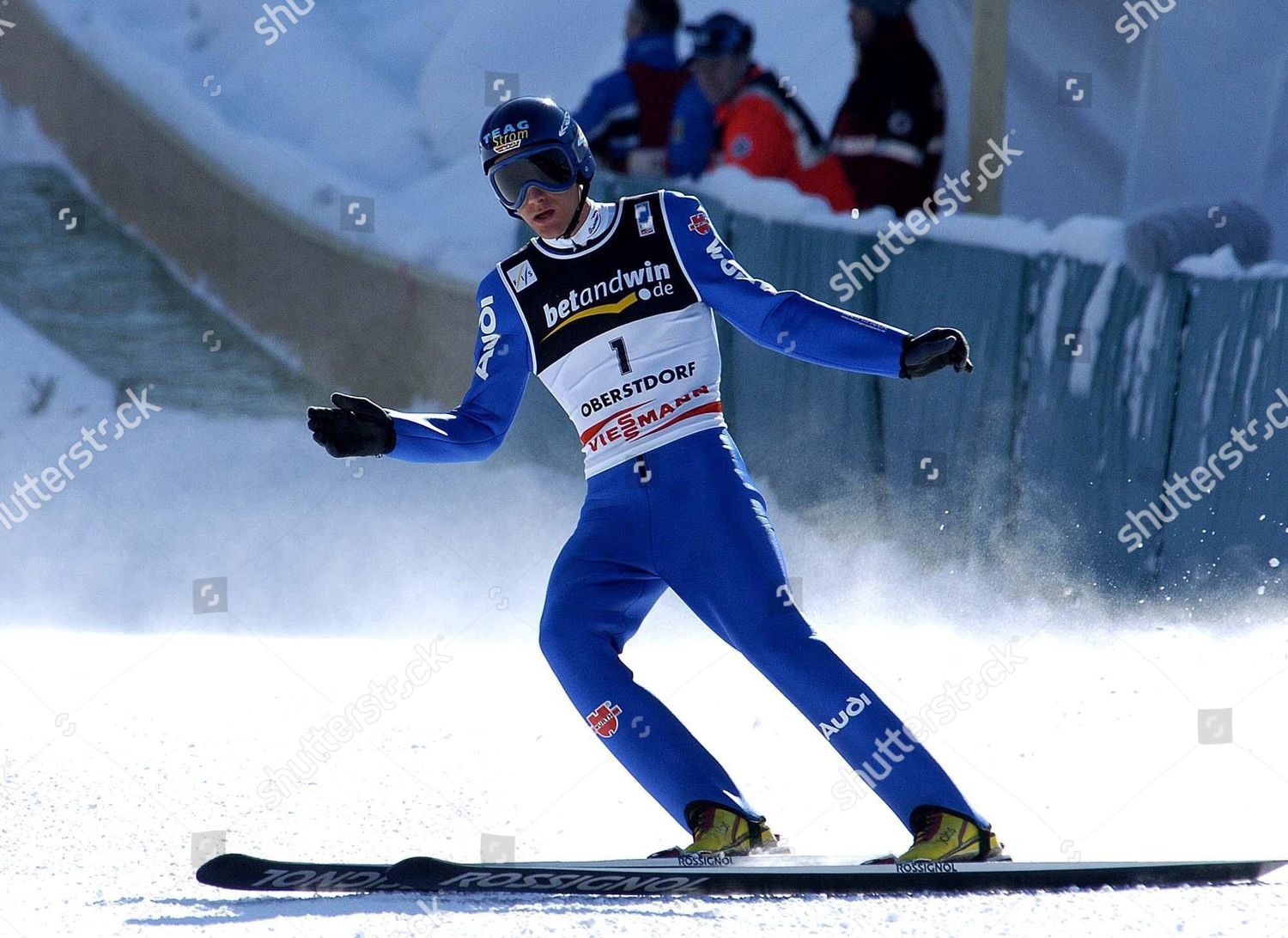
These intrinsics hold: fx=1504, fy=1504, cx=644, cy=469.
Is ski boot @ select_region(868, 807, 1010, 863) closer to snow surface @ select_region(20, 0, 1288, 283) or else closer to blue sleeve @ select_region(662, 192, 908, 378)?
blue sleeve @ select_region(662, 192, 908, 378)

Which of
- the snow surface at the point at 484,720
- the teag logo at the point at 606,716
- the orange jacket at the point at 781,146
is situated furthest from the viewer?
the orange jacket at the point at 781,146

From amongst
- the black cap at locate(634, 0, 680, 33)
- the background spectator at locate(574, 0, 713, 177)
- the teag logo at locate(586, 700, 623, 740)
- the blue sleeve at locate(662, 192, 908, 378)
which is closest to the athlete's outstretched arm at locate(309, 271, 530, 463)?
the blue sleeve at locate(662, 192, 908, 378)

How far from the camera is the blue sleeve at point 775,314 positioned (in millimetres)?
3500

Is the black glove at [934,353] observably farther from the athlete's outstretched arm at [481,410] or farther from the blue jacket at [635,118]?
the blue jacket at [635,118]

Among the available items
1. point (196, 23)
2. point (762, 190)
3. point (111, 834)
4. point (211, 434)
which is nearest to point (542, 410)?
point (762, 190)

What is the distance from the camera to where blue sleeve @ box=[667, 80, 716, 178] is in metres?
7.55

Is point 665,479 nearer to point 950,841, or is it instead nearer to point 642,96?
point 950,841

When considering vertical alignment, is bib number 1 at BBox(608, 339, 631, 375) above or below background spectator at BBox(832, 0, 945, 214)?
below

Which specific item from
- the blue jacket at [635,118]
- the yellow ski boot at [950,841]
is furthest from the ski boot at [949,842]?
the blue jacket at [635,118]

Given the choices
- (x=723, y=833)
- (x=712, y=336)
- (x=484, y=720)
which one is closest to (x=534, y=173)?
(x=712, y=336)

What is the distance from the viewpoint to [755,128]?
7230mm

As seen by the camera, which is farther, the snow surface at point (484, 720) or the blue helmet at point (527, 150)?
the blue helmet at point (527, 150)

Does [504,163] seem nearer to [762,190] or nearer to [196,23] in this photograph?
[762,190]

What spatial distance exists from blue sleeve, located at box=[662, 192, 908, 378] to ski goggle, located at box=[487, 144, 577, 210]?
0.27 meters
